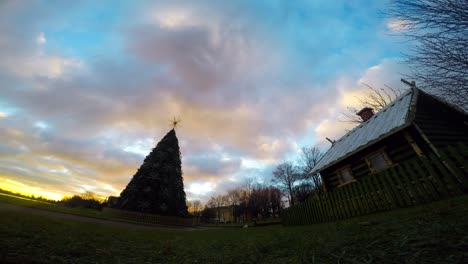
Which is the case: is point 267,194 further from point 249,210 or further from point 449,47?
point 449,47

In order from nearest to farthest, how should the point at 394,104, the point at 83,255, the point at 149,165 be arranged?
the point at 83,255 < the point at 394,104 < the point at 149,165

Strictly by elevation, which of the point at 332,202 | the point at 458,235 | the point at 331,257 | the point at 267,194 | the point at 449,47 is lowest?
the point at 331,257

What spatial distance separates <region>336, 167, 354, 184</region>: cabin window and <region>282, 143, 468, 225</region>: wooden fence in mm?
1982

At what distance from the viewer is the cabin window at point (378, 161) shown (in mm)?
9711

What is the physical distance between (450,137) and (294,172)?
1797 inches

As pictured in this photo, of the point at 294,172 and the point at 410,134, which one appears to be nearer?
the point at 410,134

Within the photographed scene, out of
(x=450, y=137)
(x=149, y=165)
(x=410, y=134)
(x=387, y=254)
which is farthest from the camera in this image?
(x=149, y=165)

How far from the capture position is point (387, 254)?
78.8 inches

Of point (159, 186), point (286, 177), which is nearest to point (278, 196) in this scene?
point (286, 177)

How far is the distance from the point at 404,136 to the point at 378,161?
1.88m

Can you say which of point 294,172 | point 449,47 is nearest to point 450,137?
point 449,47

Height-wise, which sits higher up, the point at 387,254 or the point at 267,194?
the point at 267,194

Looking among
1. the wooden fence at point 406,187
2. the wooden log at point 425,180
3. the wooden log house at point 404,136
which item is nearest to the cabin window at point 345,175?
the wooden log house at point 404,136

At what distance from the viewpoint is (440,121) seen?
10.3 metres
